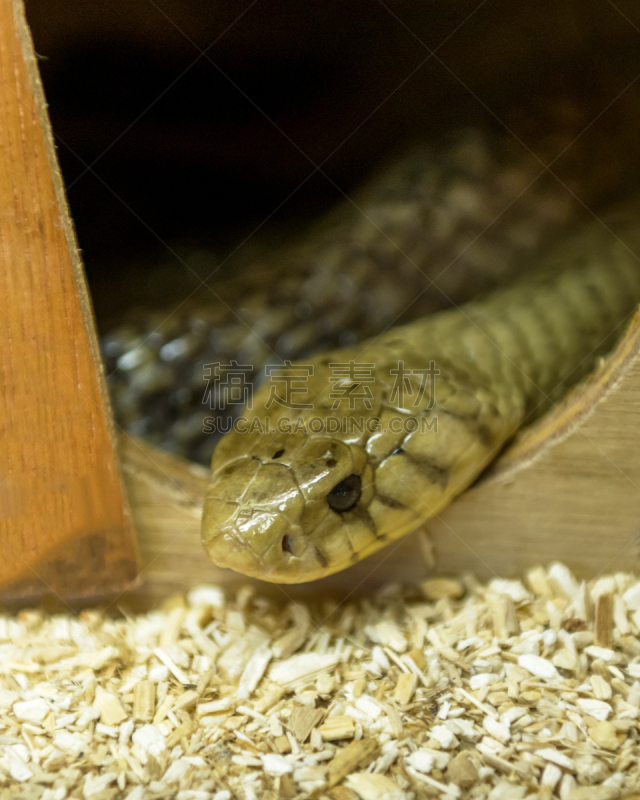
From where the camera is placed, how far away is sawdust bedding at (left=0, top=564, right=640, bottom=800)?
1.37m

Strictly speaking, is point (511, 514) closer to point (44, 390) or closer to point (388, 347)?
point (388, 347)

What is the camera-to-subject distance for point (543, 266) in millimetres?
2686

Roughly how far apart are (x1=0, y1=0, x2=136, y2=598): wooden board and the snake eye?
1.64 feet

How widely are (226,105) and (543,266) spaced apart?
4.78 feet

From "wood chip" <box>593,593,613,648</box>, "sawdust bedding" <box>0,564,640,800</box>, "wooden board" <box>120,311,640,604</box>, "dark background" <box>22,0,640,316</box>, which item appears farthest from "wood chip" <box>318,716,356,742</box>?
"dark background" <box>22,0,640,316</box>

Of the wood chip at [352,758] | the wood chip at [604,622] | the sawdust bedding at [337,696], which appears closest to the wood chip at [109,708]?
the sawdust bedding at [337,696]

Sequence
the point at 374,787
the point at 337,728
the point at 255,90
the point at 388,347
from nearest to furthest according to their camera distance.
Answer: the point at 374,787
the point at 337,728
the point at 388,347
the point at 255,90

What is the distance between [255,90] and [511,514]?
7.03 ft

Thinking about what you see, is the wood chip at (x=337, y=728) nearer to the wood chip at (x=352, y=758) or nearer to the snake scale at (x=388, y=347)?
the wood chip at (x=352, y=758)

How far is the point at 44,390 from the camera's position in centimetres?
163

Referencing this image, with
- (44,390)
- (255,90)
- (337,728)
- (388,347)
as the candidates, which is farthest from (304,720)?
(255,90)

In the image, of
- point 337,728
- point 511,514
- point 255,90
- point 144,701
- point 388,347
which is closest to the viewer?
point 337,728

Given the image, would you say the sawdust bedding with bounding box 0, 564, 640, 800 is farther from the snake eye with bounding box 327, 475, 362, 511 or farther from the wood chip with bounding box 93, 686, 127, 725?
the snake eye with bounding box 327, 475, 362, 511

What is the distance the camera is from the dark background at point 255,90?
258cm
